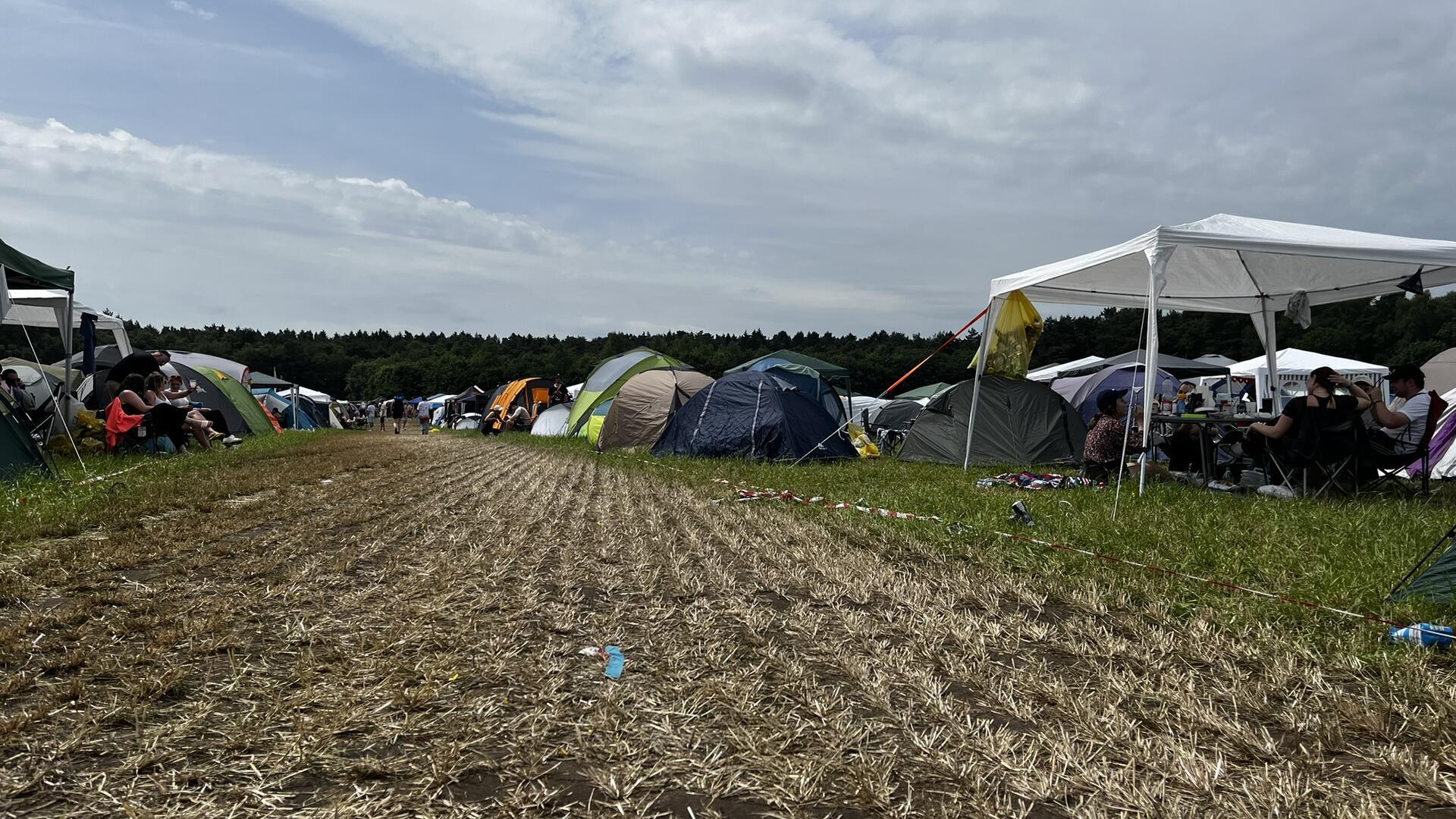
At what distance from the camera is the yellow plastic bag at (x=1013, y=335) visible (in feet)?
36.8

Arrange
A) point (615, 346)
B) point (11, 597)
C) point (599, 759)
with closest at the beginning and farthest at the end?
point (599, 759)
point (11, 597)
point (615, 346)

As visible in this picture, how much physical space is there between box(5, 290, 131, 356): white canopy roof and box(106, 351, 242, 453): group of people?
4.20 ft

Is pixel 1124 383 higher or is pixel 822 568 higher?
pixel 1124 383

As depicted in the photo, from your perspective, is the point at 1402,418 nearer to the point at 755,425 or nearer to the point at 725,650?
the point at 755,425

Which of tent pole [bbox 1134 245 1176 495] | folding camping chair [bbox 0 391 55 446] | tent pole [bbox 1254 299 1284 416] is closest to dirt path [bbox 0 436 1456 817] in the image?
tent pole [bbox 1134 245 1176 495]

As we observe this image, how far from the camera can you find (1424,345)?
110 feet

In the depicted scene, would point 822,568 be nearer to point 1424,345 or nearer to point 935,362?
point 1424,345

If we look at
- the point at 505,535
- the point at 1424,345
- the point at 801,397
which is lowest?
the point at 505,535

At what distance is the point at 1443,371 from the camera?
646 inches

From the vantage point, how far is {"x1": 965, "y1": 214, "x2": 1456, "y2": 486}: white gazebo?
737 centimetres

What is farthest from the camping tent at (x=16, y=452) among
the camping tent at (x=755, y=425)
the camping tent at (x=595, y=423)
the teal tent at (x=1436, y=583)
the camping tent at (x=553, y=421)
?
the camping tent at (x=553, y=421)

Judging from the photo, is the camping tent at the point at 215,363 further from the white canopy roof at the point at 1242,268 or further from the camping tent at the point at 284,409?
the white canopy roof at the point at 1242,268

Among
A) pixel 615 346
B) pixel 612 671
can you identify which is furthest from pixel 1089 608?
pixel 615 346

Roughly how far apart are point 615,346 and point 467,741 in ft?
329
